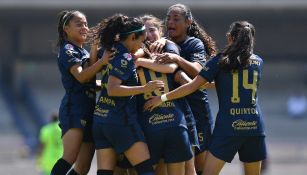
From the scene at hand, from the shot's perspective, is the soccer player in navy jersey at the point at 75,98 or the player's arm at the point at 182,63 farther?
the soccer player in navy jersey at the point at 75,98

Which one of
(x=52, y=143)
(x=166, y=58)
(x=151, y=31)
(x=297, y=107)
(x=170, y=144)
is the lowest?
(x=297, y=107)

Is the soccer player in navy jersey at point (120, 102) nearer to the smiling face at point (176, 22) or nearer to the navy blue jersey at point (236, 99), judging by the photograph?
the navy blue jersey at point (236, 99)

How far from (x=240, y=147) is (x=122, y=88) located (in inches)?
56.0

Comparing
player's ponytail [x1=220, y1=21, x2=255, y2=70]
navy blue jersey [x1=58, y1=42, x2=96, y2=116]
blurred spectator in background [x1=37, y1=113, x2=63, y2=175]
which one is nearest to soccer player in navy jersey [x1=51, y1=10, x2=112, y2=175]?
navy blue jersey [x1=58, y1=42, x2=96, y2=116]

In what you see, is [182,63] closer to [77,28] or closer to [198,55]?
[198,55]

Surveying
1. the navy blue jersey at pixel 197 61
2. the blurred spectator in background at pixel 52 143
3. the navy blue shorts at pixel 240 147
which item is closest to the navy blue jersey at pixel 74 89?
the navy blue jersey at pixel 197 61

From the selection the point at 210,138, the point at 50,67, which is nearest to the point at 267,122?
the point at 50,67

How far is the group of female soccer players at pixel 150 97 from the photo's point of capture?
27.1ft

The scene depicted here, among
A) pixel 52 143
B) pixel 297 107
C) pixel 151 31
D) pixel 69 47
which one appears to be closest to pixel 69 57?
pixel 69 47

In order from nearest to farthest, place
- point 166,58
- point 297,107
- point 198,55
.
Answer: point 166,58
point 198,55
point 297,107

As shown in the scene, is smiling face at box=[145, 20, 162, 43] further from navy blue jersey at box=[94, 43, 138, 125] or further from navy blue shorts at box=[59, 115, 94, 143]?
navy blue shorts at box=[59, 115, 94, 143]

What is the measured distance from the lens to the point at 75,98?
8.84 m

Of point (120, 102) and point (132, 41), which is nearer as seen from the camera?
point (120, 102)

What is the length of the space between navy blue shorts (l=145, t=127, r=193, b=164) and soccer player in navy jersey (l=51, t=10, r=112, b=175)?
79 centimetres
